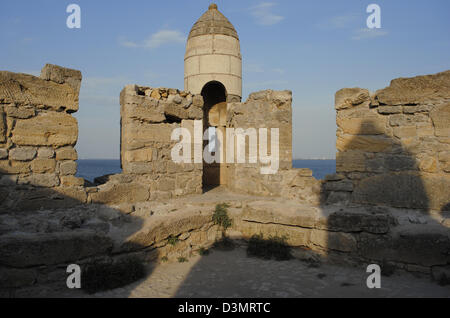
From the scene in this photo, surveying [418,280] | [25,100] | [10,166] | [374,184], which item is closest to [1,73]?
[25,100]

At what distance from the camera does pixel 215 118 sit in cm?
946

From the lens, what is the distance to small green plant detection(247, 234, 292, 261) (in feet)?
17.0

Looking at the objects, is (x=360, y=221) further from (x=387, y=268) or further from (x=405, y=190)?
(x=405, y=190)

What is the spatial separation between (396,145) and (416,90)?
0.89m

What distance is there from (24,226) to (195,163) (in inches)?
136

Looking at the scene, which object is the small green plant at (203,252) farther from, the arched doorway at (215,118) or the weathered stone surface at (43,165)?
the arched doorway at (215,118)

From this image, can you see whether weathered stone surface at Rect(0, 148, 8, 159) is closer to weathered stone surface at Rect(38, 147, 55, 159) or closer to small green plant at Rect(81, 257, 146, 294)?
weathered stone surface at Rect(38, 147, 55, 159)

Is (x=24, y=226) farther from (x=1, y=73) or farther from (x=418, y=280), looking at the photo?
(x=418, y=280)

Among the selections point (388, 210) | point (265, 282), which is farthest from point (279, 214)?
point (388, 210)

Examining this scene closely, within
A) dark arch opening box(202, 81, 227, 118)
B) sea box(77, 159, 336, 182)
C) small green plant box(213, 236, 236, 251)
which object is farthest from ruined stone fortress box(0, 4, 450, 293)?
sea box(77, 159, 336, 182)

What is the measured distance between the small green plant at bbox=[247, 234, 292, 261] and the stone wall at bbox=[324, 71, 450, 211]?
1.21 metres

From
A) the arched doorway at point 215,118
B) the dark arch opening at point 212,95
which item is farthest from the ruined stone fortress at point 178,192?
the dark arch opening at point 212,95
